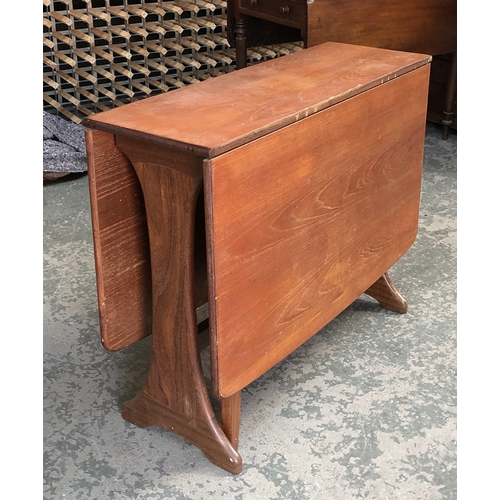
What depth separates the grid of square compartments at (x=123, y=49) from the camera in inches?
143

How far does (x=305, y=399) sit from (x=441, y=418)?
0.35m

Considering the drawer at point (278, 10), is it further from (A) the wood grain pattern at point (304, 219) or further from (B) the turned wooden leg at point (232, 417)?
(B) the turned wooden leg at point (232, 417)

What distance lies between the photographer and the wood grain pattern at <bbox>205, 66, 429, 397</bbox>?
1.49 meters

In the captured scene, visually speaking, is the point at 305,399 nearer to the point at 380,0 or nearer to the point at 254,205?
the point at 254,205

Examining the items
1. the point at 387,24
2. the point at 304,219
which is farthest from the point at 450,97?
the point at 304,219

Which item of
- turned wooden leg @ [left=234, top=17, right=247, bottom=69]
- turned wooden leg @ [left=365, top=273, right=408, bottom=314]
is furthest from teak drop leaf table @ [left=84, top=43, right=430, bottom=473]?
turned wooden leg @ [left=234, top=17, right=247, bottom=69]

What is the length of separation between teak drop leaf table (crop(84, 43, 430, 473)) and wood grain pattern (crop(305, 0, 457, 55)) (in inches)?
34.5

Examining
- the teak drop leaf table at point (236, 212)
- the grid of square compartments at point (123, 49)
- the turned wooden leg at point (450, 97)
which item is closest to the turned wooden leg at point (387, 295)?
the teak drop leaf table at point (236, 212)

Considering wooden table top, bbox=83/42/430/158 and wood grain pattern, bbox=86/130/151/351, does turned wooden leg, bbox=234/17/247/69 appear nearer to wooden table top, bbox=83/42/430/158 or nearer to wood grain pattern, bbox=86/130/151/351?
wooden table top, bbox=83/42/430/158

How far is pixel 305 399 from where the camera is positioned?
6.45 feet

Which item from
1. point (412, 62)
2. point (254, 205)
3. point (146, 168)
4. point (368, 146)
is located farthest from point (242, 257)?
point (412, 62)

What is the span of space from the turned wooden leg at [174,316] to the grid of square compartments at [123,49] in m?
2.17

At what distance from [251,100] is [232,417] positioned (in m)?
0.73

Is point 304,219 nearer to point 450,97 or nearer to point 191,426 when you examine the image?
point 191,426
